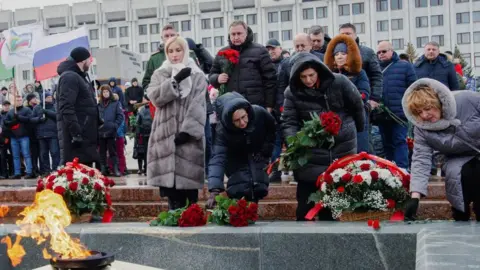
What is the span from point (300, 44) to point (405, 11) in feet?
213

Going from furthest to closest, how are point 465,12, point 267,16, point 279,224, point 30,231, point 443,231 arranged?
point 267,16 → point 465,12 → point 279,224 → point 30,231 → point 443,231

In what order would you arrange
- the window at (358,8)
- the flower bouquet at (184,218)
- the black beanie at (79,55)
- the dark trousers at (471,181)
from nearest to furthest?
1. the dark trousers at (471,181)
2. the flower bouquet at (184,218)
3. the black beanie at (79,55)
4. the window at (358,8)

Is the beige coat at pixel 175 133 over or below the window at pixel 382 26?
below

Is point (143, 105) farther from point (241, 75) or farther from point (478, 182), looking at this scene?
point (478, 182)

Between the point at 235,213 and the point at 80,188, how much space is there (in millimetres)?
1519

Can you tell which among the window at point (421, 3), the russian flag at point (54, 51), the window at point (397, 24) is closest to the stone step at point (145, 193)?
the russian flag at point (54, 51)

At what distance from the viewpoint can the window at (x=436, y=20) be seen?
2699 inches

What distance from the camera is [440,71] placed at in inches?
358

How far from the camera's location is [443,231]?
4344 millimetres

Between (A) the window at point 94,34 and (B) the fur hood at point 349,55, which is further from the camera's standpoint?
(A) the window at point 94,34

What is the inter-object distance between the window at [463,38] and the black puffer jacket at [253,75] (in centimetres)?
6380

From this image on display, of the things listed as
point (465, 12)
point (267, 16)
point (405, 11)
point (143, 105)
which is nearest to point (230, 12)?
point (267, 16)

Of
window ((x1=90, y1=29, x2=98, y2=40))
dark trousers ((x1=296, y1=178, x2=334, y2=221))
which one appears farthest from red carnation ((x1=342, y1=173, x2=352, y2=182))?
window ((x1=90, y1=29, x2=98, y2=40))

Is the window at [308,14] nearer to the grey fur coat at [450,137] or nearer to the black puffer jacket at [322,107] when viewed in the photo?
the black puffer jacket at [322,107]
